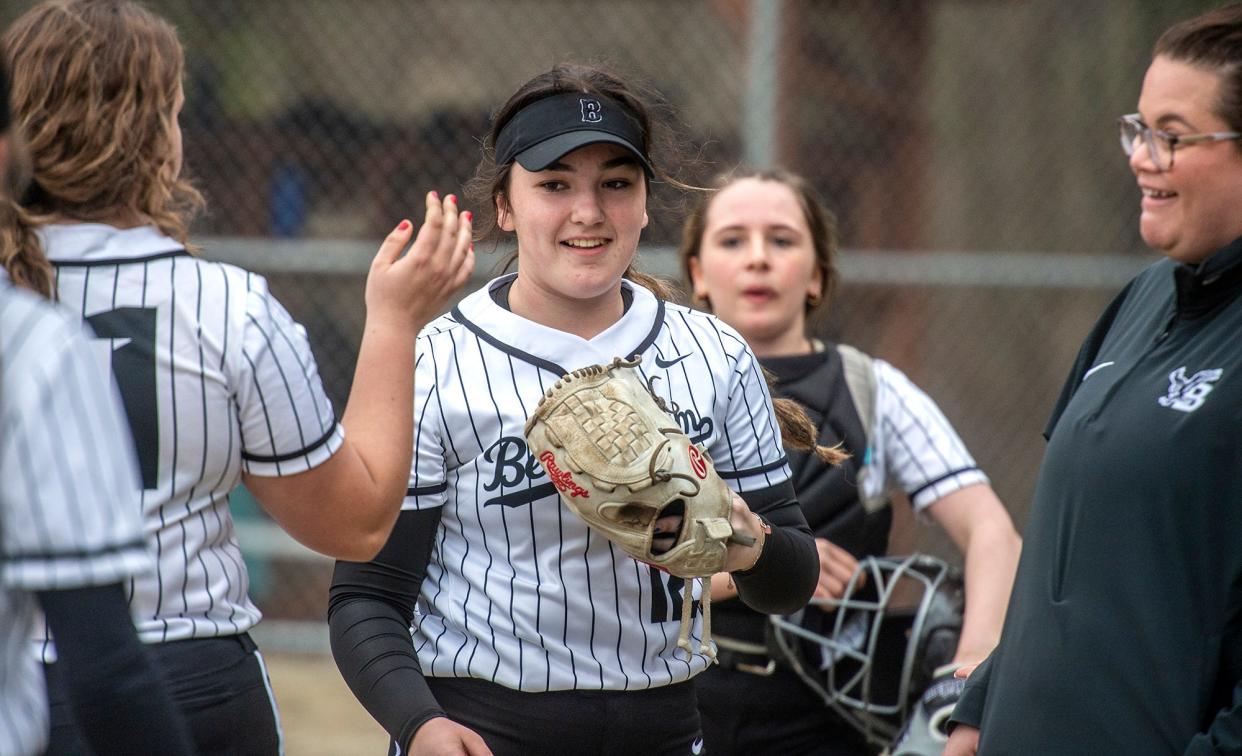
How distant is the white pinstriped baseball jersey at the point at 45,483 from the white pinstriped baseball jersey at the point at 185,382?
18.4 inches

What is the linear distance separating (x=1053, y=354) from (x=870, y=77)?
193 cm

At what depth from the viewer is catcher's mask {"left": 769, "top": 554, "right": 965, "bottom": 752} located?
2859mm

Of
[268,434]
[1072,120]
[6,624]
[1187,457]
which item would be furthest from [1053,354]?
[6,624]

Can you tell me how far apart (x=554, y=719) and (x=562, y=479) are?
1.24 ft

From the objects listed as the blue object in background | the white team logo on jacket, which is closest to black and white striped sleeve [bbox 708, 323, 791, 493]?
the white team logo on jacket

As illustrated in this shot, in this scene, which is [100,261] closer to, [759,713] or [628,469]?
[628,469]

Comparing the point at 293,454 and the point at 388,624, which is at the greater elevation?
the point at 293,454

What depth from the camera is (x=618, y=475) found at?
1.96m

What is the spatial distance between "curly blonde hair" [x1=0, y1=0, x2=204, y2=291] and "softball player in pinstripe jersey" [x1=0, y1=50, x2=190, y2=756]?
48 cm

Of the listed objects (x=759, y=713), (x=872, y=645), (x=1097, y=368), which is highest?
(x=1097, y=368)

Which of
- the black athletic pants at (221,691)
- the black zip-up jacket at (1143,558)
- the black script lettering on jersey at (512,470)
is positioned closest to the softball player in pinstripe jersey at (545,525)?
the black script lettering on jersey at (512,470)

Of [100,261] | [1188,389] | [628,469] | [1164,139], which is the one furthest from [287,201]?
[1188,389]

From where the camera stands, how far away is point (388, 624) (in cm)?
210

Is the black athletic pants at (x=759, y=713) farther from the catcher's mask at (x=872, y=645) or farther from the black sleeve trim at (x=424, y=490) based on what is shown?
the black sleeve trim at (x=424, y=490)
